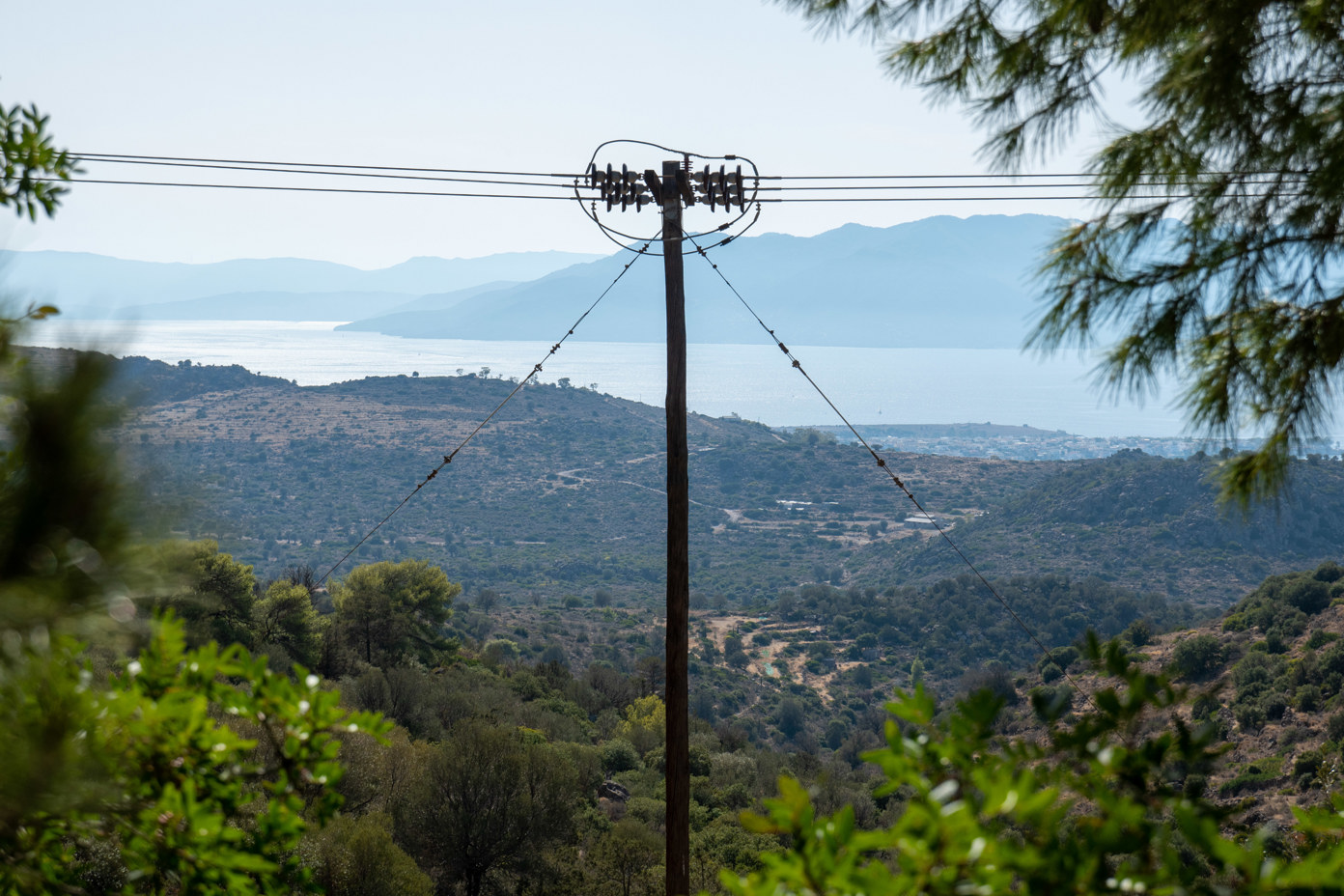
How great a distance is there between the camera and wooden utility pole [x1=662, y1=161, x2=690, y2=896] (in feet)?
20.3

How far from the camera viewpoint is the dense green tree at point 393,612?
2284cm

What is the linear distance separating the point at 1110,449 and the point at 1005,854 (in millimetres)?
137896

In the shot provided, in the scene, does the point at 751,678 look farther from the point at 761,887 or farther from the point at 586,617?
the point at 761,887

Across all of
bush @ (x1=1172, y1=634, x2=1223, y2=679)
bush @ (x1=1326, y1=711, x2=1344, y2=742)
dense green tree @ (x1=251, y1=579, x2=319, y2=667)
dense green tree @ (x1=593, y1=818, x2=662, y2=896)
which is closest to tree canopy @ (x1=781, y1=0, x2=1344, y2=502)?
dense green tree @ (x1=593, y1=818, x2=662, y2=896)

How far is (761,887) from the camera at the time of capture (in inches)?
50.7

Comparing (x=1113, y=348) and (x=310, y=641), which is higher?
(x=1113, y=348)

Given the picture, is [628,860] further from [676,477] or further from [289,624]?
[289,624]

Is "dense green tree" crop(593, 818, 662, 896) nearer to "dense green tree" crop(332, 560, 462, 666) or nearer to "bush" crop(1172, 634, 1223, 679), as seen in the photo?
"dense green tree" crop(332, 560, 462, 666)

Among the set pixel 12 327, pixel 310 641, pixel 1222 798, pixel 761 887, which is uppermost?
pixel 12 327

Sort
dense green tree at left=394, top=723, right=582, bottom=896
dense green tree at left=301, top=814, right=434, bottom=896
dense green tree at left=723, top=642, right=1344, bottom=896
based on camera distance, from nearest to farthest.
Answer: dense green tree at left=723, top=642, right=1344, bottom=896
dense green tree at left=301, top=814, right=434, bottom=896
dense green tree at left=394, top=723, right=582, bottom=896

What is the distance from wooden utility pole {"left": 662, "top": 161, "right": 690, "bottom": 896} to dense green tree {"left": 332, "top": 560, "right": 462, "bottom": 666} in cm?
1795

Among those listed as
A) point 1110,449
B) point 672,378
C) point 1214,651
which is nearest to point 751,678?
point 1214,651

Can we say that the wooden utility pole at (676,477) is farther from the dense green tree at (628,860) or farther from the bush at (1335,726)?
the bush at (1335,726)

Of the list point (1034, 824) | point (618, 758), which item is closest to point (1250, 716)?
point (618, 758)
